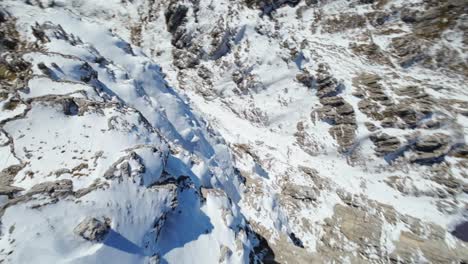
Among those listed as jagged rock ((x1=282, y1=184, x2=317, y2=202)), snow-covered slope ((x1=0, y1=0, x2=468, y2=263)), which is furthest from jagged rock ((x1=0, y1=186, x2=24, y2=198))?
jagged rock ((x1=282, y1=184, x2=317, y2=202))

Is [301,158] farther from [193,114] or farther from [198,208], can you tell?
[198,208]

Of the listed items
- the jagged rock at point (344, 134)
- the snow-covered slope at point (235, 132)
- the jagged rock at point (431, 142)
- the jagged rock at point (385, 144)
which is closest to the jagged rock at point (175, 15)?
the snow-covered slope at point (235, 132)

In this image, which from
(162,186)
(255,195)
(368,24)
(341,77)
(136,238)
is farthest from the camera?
(368,24)

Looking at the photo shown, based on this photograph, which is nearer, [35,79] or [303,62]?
[35,79]

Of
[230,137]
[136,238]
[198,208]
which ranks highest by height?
[136,238]

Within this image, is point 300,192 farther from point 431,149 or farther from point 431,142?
point 431,142

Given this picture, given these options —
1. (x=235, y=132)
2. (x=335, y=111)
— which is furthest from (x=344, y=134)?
(x=235, y=132)

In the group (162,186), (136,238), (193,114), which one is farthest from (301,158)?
(136,238)

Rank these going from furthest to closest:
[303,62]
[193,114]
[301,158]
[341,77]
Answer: [303,62], [341,77], [301,158], [193,114]

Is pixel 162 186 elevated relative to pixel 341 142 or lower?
elevated
